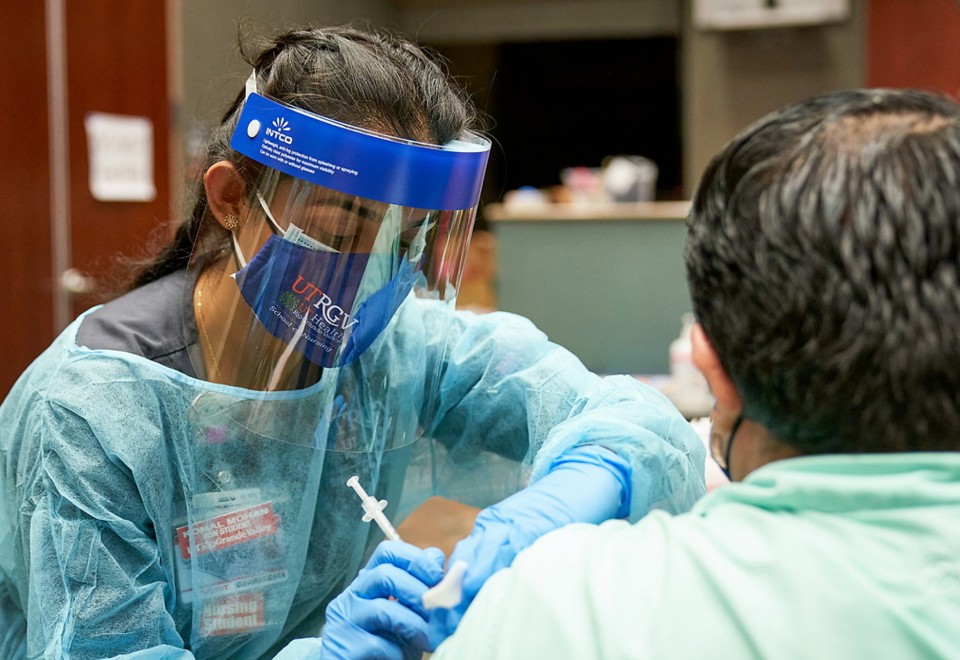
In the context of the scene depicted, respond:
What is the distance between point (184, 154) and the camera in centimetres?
332

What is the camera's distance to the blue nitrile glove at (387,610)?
896 millimetres

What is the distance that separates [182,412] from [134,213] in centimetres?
226

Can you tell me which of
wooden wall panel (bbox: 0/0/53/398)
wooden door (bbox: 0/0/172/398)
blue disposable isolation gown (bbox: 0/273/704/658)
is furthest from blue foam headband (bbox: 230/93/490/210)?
wooden wall panel (bbox: 0/0/53/398)

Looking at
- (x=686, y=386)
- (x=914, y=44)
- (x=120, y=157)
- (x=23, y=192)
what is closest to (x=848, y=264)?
(x=686, y=386)

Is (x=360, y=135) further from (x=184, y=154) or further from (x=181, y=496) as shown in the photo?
(x=184, y=154)

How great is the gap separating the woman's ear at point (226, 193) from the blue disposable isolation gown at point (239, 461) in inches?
6.1

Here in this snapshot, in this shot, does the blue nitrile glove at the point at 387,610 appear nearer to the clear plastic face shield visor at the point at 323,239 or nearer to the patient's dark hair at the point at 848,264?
the clear plastic face shield visor at the point at 323,239

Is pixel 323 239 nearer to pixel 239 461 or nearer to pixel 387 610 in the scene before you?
pixel 239 461

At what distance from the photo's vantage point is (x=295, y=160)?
102 cm

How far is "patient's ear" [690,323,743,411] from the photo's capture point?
730 mm

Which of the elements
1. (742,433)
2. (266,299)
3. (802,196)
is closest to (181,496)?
(266,299)

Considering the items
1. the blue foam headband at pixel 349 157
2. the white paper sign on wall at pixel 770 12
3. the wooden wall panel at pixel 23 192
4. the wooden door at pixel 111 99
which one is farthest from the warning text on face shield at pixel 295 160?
the white paper sign on wall at pixel 770 12

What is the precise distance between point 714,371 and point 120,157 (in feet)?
9.03

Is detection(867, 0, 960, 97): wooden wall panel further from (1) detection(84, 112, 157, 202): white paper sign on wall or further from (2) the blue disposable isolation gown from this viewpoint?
(2) the blue disposable isolation gown
